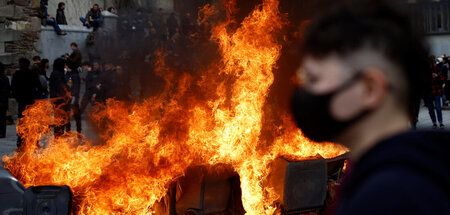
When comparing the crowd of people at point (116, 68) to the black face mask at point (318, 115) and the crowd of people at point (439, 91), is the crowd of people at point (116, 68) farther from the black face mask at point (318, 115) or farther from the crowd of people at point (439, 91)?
the black face mask at point (318, 115)

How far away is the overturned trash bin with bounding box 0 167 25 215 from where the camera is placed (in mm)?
4191

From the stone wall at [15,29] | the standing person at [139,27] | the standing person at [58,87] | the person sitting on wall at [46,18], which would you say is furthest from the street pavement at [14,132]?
the person sitting on wall at [46,18]

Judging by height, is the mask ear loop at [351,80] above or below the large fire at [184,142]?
above

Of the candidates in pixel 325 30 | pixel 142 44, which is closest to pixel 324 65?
pixel 325 30

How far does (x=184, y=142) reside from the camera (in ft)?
17.9

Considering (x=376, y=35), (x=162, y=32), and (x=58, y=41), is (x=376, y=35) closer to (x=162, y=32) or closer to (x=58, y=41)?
(x=162, y=32)

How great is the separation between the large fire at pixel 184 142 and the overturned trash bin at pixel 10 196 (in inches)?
18.6

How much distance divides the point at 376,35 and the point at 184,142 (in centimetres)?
460

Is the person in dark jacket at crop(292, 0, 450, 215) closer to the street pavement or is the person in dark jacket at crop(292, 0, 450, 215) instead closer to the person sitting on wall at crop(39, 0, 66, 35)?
the street pavement

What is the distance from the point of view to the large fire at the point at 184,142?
482 centimetres

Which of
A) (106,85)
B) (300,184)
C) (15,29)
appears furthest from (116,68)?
(15,29)

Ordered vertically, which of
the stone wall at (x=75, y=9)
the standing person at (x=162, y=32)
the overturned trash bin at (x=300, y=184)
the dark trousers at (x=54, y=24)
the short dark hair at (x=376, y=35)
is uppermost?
the stone wall at (x=75, y=9)

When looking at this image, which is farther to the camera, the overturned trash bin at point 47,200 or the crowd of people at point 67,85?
the crowd of people at point 67,85

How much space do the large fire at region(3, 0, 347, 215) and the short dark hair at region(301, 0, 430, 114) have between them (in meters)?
3.89
